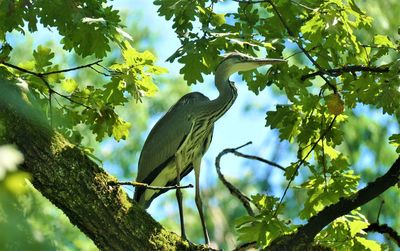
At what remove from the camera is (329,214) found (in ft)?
11.5

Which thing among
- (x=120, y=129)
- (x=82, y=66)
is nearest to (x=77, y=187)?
(x=82, y=66)

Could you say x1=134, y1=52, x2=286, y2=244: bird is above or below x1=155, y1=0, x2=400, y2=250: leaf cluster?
above

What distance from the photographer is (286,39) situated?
3818mm

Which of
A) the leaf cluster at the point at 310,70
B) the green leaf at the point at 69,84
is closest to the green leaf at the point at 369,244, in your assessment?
the leaf cluster at the point at 310,70

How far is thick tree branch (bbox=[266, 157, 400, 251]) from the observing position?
348cm

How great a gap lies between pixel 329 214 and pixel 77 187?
3.87 feet

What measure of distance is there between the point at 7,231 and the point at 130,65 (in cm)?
254

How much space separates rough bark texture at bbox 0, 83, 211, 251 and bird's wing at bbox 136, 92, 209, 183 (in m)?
1.79

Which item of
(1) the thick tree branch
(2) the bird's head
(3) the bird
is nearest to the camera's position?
(1) the thick tree branch

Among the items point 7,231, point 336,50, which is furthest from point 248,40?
point 7,231

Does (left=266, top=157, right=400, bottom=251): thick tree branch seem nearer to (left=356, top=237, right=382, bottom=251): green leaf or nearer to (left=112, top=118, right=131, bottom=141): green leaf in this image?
(left=356, top=237, right=382, bottom=251): green leaf

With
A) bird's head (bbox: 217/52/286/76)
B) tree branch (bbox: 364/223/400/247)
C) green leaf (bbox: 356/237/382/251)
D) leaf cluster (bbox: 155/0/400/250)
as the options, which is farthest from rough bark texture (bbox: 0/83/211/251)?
bird's head (bbox: 217/52/286/76)

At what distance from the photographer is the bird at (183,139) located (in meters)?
5.03

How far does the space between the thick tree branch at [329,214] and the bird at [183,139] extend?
151 cm
